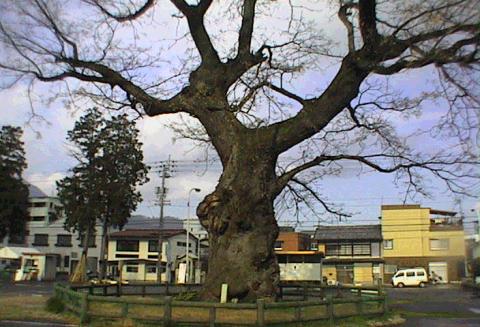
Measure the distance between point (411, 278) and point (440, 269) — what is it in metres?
14.6

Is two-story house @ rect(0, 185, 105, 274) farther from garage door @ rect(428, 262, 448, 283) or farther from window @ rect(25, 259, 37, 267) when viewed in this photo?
garage door @ rect(428, 262, 448, 283)

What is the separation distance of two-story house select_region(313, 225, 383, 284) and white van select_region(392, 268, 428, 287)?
335cm

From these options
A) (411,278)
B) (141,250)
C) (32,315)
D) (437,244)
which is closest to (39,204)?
(141,250)

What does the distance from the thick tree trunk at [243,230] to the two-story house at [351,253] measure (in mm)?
48150

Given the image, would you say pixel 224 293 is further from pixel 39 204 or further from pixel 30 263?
pixel 39 204

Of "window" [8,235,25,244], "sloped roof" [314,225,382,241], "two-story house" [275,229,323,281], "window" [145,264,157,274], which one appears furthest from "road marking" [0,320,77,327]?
"sloped roof" [314,225,382,241]

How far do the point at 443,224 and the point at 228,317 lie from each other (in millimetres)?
61942

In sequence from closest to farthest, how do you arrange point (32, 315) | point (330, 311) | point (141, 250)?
point (330, 311)
point (32, 315)
point (141, 250)

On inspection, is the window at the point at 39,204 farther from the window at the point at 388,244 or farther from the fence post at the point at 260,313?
the fence post at the point at 260,313

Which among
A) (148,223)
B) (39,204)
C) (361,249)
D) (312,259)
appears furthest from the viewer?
(148,223)

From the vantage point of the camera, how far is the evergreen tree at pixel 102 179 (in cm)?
5272

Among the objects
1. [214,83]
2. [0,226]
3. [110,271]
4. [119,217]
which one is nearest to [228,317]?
[214,83]

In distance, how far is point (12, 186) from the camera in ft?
190

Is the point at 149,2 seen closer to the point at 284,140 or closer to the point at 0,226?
the point at 284,140
